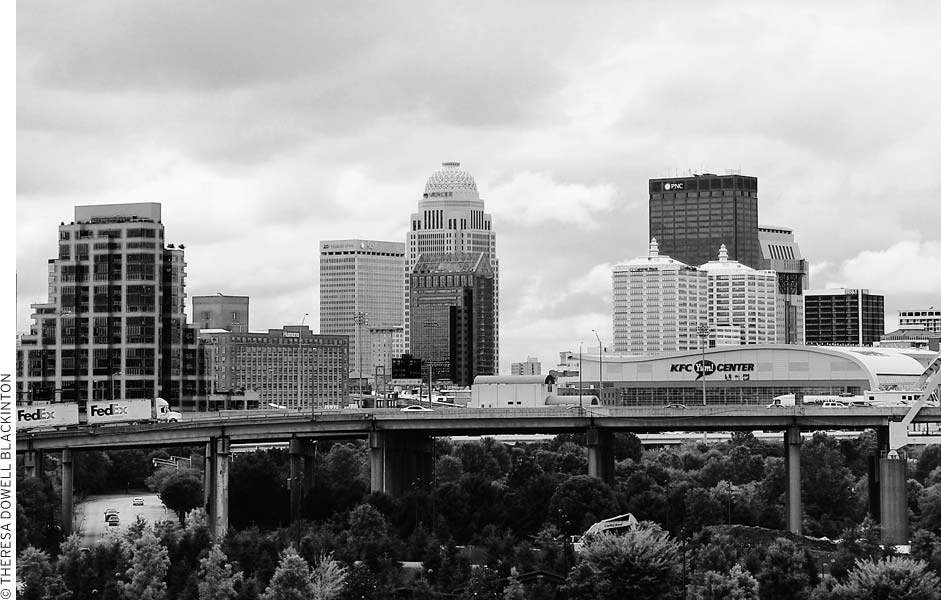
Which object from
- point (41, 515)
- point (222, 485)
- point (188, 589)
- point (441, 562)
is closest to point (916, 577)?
point (441, 562)

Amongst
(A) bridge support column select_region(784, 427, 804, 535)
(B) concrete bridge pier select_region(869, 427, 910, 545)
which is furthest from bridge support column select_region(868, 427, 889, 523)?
(A) bridge support column select_region(784, 427, 804, 535)

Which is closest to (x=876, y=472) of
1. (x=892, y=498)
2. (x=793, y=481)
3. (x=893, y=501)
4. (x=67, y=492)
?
(x=793, y=481)

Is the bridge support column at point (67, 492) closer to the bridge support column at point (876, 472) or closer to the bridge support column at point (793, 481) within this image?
the bridge support column at point (793, 481)

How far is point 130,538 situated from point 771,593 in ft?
174

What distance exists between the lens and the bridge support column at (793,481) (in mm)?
190750

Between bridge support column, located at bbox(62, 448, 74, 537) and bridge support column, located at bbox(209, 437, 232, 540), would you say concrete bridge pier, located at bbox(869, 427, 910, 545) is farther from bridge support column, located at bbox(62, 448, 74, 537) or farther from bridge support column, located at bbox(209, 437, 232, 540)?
bridge support column, located at bbox(62, 448, 74, 537)

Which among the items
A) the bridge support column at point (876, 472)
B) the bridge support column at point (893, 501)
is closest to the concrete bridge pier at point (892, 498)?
the bridge support column at point (893, 501)

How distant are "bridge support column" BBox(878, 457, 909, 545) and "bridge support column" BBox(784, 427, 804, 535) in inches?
368

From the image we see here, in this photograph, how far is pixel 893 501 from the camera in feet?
599

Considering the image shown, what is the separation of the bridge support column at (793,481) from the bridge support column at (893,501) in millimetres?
9336

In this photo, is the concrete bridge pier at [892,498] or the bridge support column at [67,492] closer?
the concrete bridge pier at [892,498]

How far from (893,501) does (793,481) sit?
1303cm

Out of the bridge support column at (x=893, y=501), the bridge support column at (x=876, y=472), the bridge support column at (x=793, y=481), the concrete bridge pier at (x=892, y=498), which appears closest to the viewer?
the bridge support column at (x=893, y=501)

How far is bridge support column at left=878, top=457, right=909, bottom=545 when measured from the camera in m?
180
